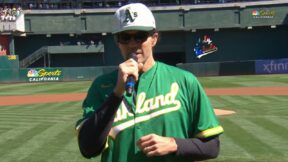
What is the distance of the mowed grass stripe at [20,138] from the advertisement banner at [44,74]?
1160 inches

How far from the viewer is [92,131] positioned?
102 inches

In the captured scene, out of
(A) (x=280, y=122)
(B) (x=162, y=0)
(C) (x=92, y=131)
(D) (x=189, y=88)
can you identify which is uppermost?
(B) (x=162, y=0)

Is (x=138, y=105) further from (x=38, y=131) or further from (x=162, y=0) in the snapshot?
(x=162, y=0)

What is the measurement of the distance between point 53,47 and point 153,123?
153 ft

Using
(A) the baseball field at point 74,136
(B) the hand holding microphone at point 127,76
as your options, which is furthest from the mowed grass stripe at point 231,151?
(B) the hand holding microphone at point 127,76

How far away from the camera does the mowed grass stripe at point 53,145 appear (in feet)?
28.4

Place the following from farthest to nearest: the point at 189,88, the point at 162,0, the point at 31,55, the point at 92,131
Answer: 1. the point at 162,0
2. the point at 31,55
3. the point at 189,88
4. the point at 92,131

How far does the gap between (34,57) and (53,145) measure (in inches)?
1547

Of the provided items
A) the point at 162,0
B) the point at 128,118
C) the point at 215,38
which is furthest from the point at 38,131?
the point at 162,0

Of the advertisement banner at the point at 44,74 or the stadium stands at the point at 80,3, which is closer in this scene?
the advertisement banner at the point at 44,74

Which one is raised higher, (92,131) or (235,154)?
(92,131)

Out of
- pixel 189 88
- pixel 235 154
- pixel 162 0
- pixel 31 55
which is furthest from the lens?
pixel 162 0

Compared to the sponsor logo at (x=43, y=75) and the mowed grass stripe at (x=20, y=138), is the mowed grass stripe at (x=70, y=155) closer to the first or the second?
the mowed grass stripe at (x=20, y=138)

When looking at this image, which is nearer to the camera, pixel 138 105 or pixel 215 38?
pixel 138 105
